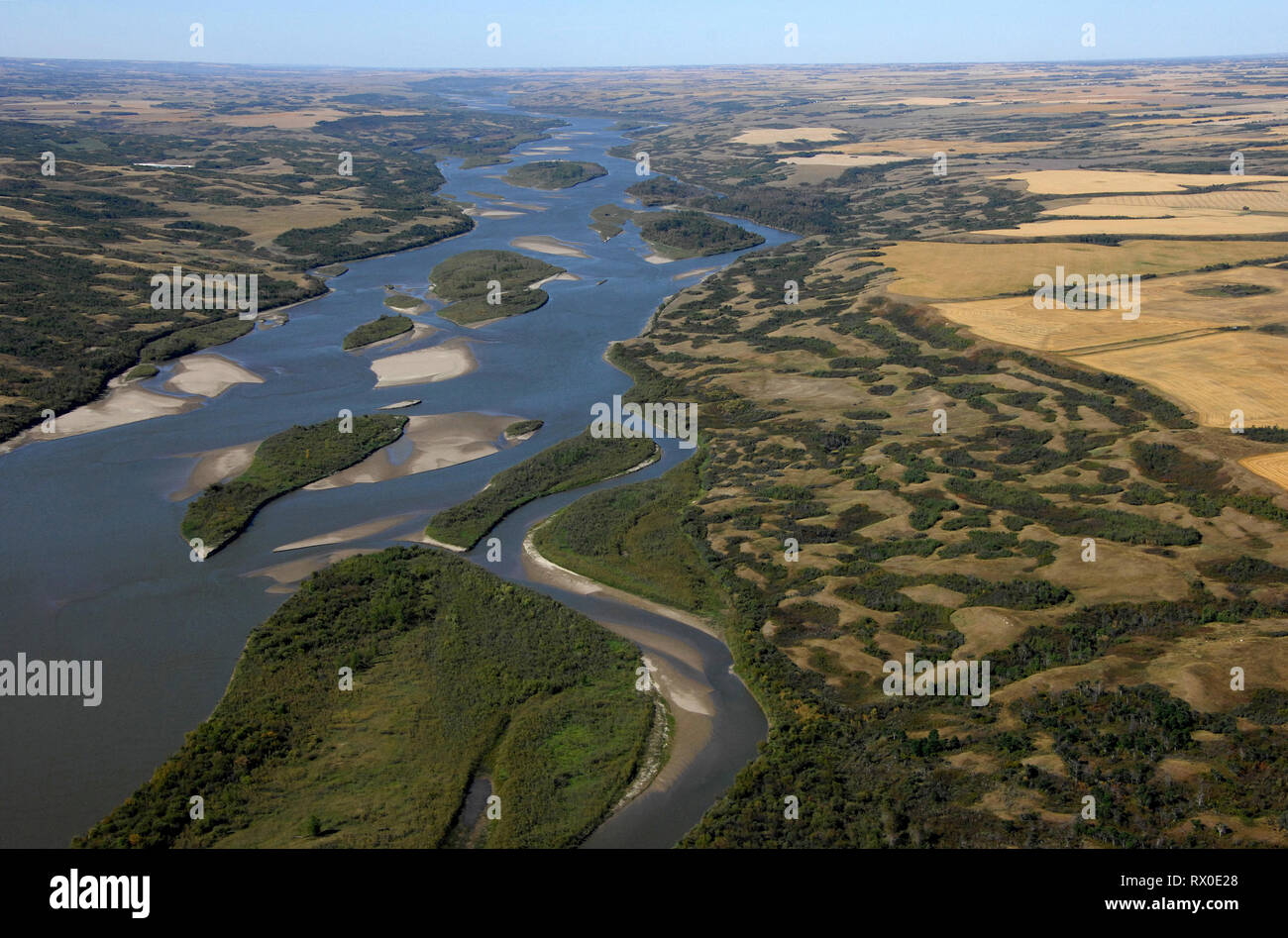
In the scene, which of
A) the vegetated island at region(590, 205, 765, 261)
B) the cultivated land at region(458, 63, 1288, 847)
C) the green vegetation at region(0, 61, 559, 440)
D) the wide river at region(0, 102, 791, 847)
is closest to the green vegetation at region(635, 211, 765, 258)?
the vegetated island at region(590, 205, 765, 261)

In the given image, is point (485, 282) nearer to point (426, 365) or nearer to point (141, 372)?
point (426, 365)

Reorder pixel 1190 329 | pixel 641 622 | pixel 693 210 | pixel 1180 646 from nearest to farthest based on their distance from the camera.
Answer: pixel 1180 646
pixel 641 622
pixel 1190 329
pixel 693 210

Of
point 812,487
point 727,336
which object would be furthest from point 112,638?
point 727,336

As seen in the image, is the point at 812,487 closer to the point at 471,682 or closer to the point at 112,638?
the point at 471,682

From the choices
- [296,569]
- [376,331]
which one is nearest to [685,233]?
[376,331]

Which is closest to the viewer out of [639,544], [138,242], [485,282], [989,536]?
[989,536]
